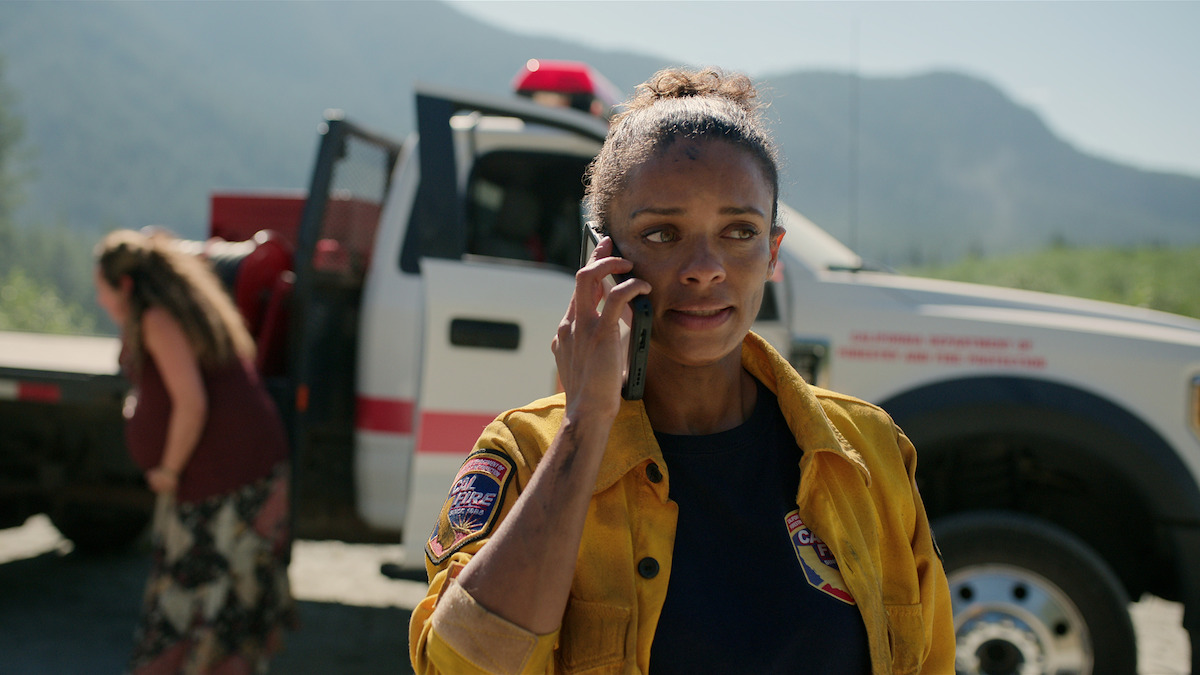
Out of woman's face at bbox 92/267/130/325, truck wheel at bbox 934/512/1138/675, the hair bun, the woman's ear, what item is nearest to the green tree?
woman's face at bbox 92/267/130/325

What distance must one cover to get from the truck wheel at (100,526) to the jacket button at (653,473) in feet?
17.0

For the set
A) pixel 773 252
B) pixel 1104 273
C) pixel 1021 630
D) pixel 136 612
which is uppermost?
pixel 773 252

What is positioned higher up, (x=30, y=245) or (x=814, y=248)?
(x=814, y=248)

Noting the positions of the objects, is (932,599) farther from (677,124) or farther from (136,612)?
(136,612)

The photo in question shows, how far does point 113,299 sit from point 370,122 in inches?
2077

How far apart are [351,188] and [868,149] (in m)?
24.4

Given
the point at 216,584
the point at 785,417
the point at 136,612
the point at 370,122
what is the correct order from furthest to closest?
the point at 370,122 < the point at 136,612 < the point at 216,584 < the point at 785,417

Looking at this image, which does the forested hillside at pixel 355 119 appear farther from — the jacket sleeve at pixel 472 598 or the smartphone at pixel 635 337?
the jacket sleeve at pixel 472 598

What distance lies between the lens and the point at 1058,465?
3.27m

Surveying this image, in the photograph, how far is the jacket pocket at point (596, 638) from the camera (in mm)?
1050

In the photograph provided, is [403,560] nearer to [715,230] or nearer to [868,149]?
[715,230]

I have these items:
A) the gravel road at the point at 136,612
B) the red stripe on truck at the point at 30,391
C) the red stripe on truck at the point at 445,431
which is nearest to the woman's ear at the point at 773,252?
the red stripe on truck at the point at 445,431

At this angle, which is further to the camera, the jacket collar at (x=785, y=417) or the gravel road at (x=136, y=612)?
the gravel road at (x=136, y=612)

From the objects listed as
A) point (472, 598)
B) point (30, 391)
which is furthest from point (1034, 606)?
point (30, 391)
